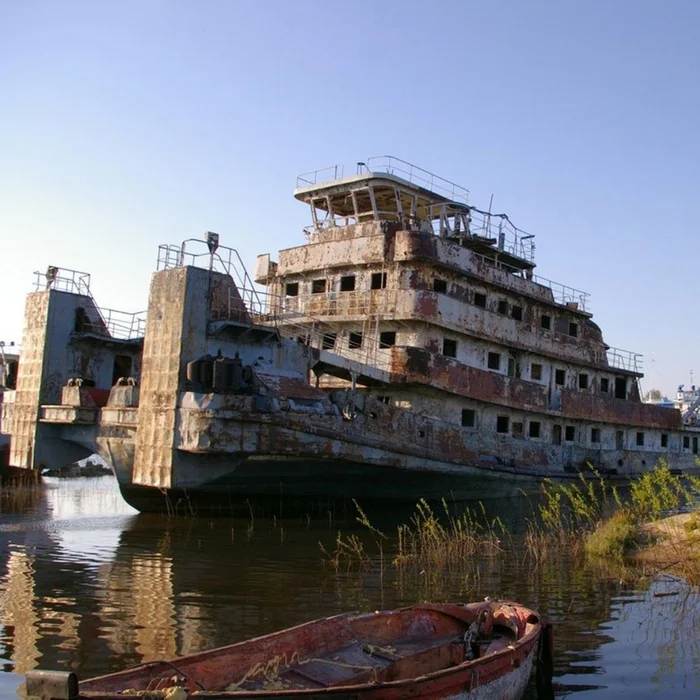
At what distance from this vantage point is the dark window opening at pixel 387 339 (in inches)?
806

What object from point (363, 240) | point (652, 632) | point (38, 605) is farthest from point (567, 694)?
point (363, 240)

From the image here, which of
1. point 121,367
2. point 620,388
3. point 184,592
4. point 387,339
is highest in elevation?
point 387,339

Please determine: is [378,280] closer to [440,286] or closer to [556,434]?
[440,286]

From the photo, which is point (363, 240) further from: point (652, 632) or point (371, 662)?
point (371, 662)

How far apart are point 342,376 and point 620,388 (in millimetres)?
13295

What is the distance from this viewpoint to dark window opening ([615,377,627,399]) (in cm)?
2791

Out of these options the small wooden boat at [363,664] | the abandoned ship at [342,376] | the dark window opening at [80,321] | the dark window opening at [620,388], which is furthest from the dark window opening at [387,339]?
the small wooden boat at [363,664]

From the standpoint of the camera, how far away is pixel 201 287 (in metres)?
16.3

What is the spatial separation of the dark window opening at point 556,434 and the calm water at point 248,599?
1106 cm

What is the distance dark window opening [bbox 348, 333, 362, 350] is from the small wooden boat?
13439 mm

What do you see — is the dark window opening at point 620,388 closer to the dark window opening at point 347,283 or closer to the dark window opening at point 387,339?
the dark window opening at point 387,339

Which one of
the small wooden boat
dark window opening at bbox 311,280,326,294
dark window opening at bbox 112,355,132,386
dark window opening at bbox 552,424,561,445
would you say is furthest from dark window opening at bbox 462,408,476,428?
the small wooden boat

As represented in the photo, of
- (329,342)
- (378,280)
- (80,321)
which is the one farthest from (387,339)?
(80,321)

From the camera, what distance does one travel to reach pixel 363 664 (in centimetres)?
655
